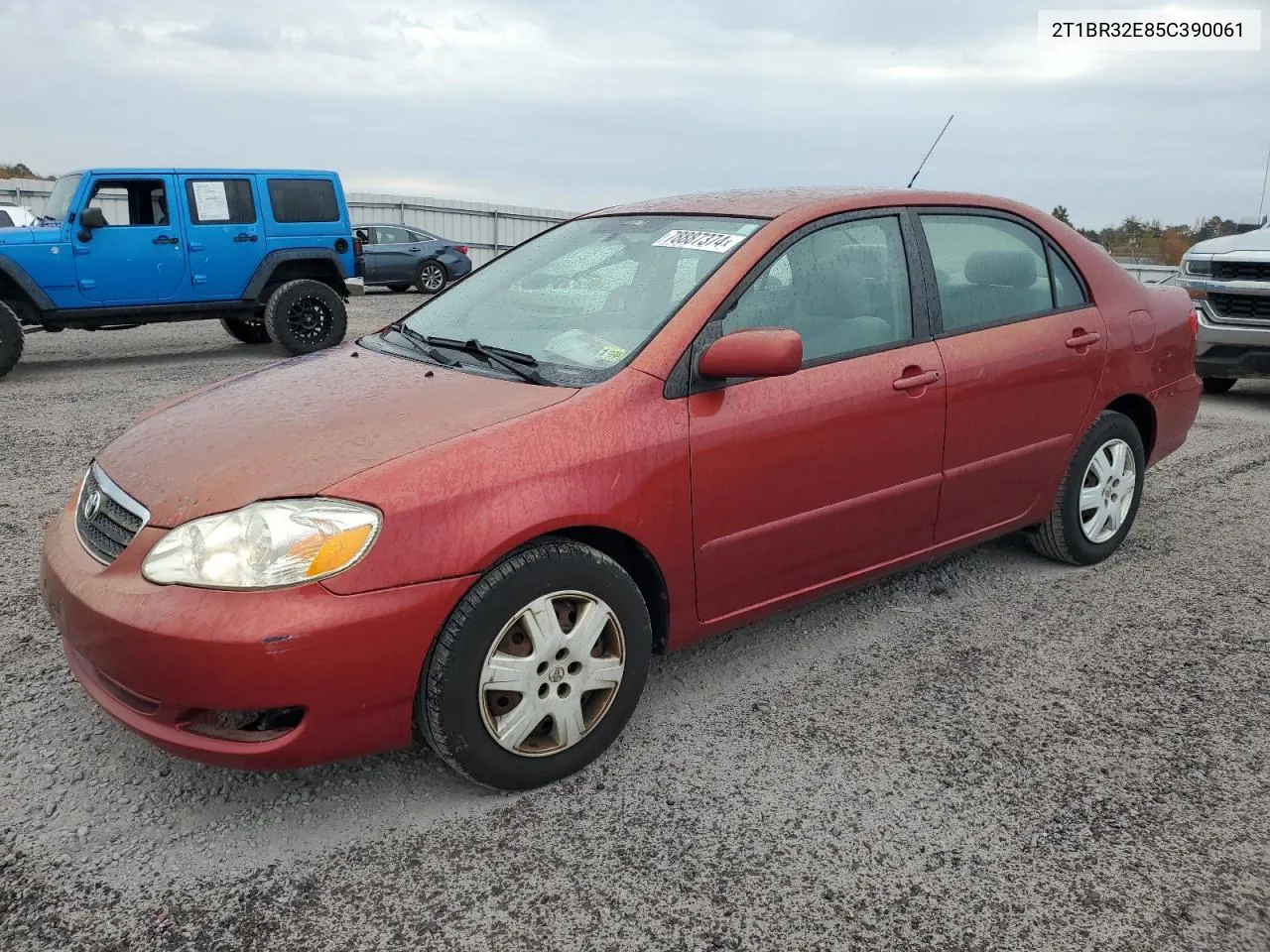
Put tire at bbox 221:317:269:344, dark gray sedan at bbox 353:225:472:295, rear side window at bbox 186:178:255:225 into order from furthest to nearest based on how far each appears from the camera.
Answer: dark gray sedan at bbox 353:225:472:295
tire at bbox 221:317:269:344
rear side window at bbox 186:178:255:225

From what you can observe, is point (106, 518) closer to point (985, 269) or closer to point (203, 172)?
point (985, 269)

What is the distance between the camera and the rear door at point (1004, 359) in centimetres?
352

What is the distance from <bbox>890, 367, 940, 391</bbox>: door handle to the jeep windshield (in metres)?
8.73

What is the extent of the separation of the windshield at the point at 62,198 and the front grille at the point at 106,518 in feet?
25.6

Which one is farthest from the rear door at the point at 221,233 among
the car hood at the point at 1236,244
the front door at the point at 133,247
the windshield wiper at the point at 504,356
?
the car hood at the point at 1236,244

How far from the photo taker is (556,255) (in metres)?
3.58

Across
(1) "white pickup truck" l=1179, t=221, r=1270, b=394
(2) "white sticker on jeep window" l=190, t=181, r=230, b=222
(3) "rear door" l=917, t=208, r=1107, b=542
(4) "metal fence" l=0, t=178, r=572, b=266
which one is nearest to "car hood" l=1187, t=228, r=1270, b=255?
(1) "white pickup truck" l=1179, t=221, r=1270, b=394

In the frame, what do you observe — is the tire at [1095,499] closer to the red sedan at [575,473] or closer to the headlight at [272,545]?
the red sedan at [575,473]

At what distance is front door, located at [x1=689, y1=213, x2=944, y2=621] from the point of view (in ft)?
9.49

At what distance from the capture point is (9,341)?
28.9ft

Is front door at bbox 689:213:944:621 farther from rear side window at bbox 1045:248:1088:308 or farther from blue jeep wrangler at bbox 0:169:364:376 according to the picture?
blue jeep wrangler at bbox 0:169:364:376

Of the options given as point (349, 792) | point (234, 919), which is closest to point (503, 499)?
point (349, 792)

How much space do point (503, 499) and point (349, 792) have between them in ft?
2.98

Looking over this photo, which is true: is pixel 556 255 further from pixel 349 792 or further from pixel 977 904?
pixel 977 904
